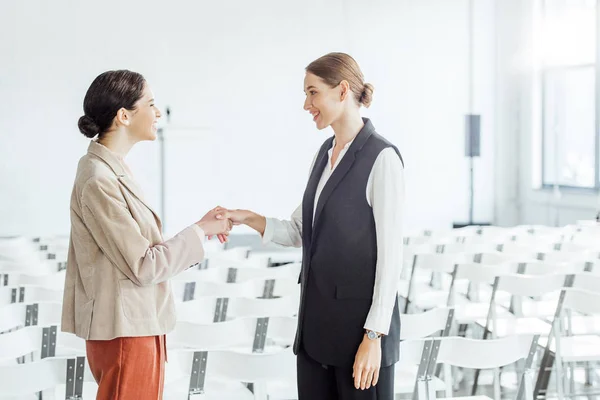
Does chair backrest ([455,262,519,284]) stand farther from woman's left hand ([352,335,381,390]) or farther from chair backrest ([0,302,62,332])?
woman's left hand ([352,335,381,390])

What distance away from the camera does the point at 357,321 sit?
2066 millimetres

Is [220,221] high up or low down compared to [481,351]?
up

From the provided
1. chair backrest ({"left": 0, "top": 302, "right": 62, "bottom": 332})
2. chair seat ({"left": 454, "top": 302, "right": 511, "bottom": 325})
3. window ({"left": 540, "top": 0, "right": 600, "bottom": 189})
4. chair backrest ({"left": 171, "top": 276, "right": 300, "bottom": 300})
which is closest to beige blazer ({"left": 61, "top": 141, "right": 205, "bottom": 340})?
chair backrest ({"left": 0, "top": 302, "right": 62, "bottom": 332})

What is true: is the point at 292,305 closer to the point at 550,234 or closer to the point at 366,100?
the point at 366,100

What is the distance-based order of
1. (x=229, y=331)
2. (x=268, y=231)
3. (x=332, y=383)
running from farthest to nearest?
(x=229, y=331) → (x=268, y=231) → (x=332, y=383)

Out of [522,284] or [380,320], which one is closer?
[380,320]

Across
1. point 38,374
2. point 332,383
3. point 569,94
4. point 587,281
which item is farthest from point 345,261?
point 569,94

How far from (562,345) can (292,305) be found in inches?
58.7

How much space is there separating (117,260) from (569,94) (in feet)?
34.6

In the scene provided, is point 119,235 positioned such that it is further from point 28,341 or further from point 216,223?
point 28,341

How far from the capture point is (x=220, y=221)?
233 cm

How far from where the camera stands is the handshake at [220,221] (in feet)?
7.46

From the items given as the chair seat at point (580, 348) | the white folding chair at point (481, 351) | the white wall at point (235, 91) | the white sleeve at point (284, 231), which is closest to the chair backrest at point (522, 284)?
the chair seat at point (580, 348)

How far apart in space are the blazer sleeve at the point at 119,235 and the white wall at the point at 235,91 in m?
8.98
